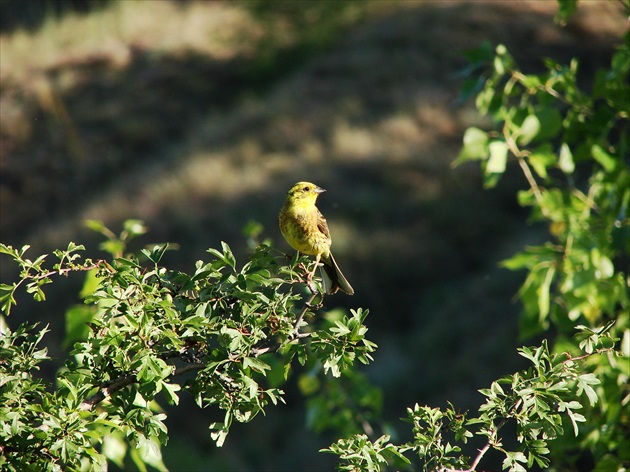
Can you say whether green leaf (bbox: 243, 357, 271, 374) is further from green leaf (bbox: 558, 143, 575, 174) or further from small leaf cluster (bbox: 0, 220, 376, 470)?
green leaf (bbox: 558, 143, 575, 174)

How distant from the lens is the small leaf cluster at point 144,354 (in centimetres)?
164

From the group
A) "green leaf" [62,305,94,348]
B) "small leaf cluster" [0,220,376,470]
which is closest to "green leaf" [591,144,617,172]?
"small leaf cluster" [0,220,376,470]

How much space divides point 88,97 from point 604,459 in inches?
941

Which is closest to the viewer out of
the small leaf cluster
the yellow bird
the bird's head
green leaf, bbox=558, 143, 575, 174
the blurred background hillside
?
the small leaf cluster

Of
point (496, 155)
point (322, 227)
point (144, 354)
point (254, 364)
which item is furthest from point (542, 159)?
point (144, 354)

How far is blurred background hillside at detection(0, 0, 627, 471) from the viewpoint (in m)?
10.9

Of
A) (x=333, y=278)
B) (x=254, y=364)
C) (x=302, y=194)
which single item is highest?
(x=254, y=364)

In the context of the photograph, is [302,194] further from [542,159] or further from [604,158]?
[604,158]

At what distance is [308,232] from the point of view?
3.16 meters

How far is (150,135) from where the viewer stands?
23.6 metres

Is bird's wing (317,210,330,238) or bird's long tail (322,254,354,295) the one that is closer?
bird's long tail (322,254,354,295)

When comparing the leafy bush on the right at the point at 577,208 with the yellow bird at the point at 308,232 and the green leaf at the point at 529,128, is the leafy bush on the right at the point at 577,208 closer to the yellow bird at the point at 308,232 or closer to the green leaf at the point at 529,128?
the green leaf at the point at 529,128

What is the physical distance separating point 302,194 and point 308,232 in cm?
31

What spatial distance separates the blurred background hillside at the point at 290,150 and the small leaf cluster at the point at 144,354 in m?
6.61
